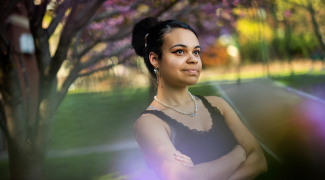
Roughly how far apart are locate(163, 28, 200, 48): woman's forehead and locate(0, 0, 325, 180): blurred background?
1.61 feet

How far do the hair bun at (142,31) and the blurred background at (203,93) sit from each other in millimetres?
268

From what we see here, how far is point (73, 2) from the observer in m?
1.79

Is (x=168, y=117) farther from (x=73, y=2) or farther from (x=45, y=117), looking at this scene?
(x=45, y=117)

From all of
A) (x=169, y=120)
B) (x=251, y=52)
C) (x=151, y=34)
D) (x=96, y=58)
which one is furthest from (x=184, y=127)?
(x=96, y=58)

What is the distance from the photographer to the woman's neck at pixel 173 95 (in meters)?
1.04

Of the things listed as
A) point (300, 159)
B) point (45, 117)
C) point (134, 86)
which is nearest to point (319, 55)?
point (300, 159)

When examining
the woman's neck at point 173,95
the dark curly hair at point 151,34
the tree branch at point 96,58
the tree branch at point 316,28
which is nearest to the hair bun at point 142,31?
the dark curly hair at point 151,34

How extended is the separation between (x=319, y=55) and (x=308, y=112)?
435mm

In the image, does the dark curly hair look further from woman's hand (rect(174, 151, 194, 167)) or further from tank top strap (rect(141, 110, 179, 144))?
woman's hand (rect(174, 151, 194, 167))

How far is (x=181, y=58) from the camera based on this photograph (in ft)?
3.07

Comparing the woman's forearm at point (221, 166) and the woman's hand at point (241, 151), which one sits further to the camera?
the woman's hand at point (241, 151)

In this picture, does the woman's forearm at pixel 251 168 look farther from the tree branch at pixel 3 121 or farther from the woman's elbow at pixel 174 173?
the tree branch at pixel 3 121

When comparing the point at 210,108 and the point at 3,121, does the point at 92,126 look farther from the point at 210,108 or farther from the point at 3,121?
the point at 210,108

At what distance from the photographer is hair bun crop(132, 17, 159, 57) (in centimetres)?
114
